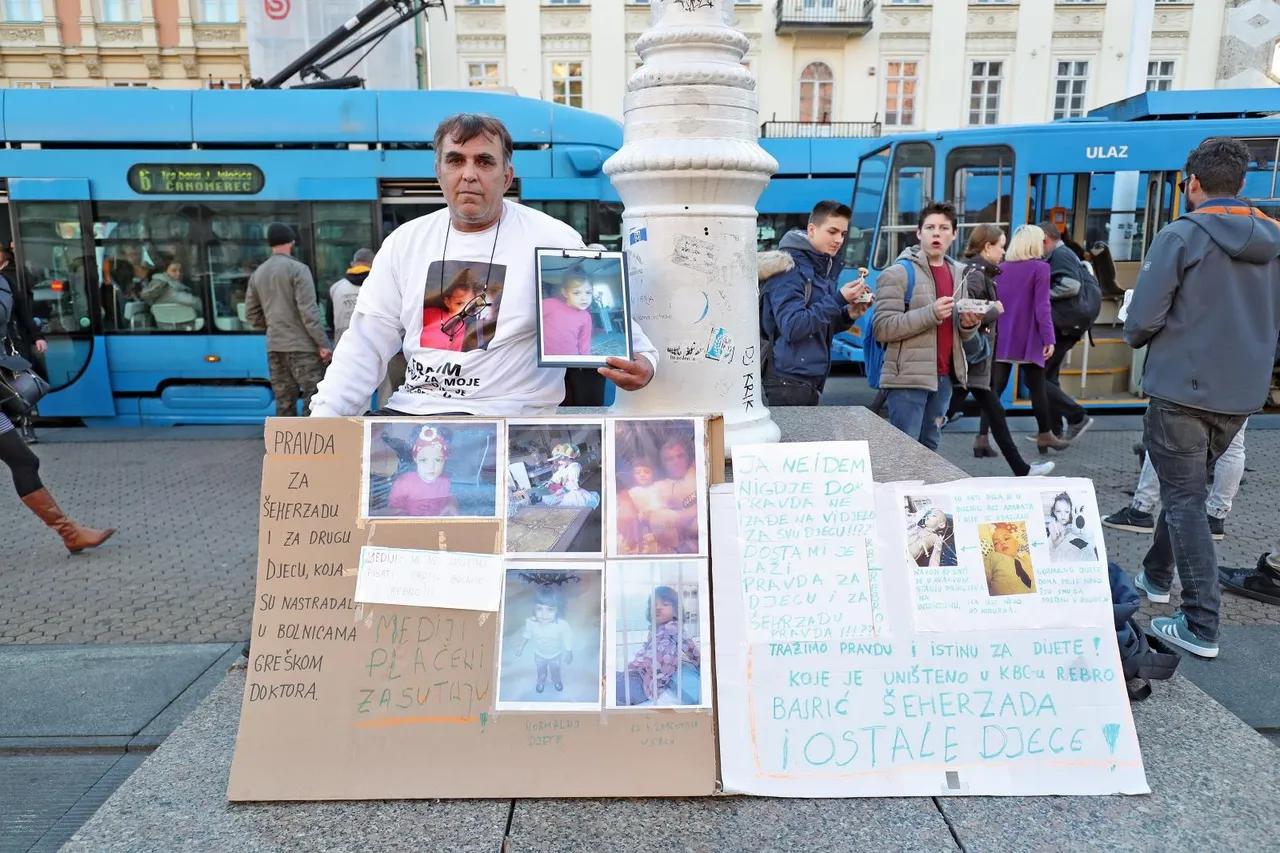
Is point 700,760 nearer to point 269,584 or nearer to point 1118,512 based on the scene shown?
point 269,584

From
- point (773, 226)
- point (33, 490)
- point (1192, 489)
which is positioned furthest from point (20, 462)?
point (773, 226)

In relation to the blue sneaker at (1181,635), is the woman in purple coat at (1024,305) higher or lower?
higher

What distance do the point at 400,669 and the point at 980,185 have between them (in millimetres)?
9105

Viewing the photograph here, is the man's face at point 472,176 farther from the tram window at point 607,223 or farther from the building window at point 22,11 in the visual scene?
the building window at point 22,11

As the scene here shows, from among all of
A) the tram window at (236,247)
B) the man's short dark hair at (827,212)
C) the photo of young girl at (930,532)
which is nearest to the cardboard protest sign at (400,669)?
the photo of young girl at (930,532)

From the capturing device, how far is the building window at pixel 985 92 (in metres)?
30.2

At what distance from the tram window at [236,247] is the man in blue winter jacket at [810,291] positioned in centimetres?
632

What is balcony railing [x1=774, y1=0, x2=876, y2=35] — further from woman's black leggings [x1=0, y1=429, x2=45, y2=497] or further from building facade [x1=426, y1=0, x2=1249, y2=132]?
woman's black leggings [x1=0, y1=429, x2=45, y2=497]

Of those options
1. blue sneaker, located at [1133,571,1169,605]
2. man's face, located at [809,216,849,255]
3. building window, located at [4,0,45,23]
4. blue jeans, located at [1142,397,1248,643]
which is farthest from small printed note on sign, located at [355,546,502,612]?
building window, located at [4,0,45,23]

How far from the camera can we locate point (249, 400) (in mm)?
9781

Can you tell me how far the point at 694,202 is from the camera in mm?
3350

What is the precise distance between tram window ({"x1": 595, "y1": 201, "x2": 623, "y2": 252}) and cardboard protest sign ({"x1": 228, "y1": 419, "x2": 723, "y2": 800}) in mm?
7413

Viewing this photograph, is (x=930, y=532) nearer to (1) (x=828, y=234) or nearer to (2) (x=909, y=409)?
(1) (x=828, y=234)

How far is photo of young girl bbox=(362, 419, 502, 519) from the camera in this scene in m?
2.39
